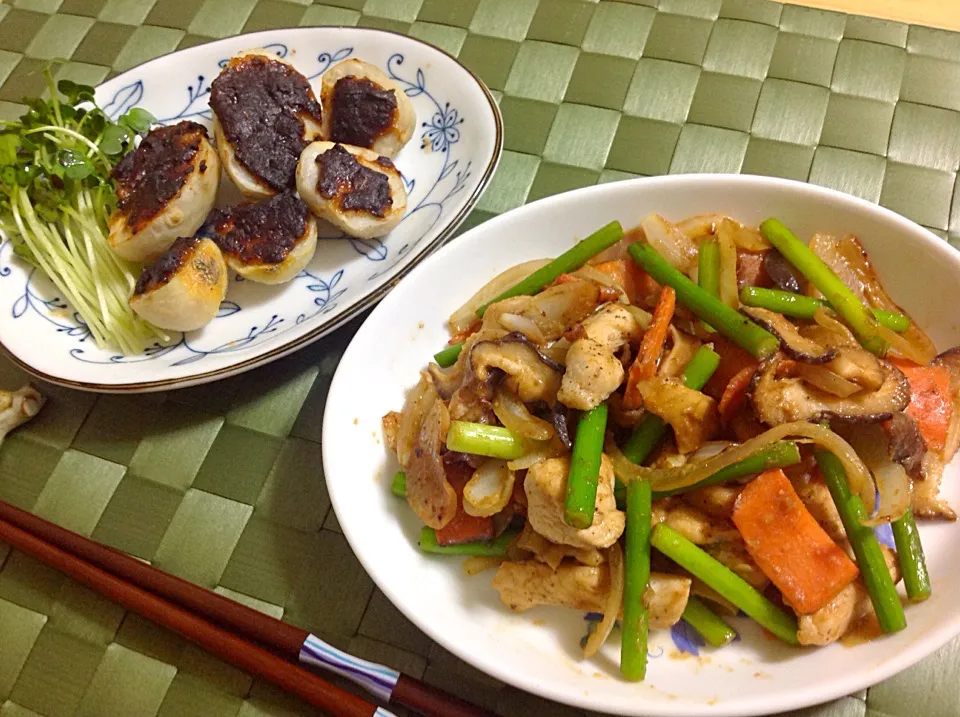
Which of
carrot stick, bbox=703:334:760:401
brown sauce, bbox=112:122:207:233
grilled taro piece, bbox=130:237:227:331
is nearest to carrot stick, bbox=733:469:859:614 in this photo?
carrot stick, bbox=703:334:760:401

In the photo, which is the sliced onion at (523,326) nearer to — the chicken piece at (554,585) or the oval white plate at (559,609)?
the oval white plate at (559,609)

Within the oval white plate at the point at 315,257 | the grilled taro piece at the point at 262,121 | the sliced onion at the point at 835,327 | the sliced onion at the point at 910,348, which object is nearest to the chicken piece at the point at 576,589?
the sliced onion at the point at 835,327

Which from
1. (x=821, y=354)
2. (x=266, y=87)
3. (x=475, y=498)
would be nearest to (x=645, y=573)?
(x=475, y=498)

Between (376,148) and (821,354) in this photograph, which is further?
(376,148)

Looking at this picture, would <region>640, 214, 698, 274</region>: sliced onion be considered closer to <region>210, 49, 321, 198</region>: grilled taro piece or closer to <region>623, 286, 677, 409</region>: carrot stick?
<region>623, 286, 677, 409</region>: carrot stick

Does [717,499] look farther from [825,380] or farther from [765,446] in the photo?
[825,380]

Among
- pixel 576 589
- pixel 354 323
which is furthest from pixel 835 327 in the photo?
pixel 354 323

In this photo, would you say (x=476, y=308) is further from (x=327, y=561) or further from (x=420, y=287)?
(x=327, y=561)
